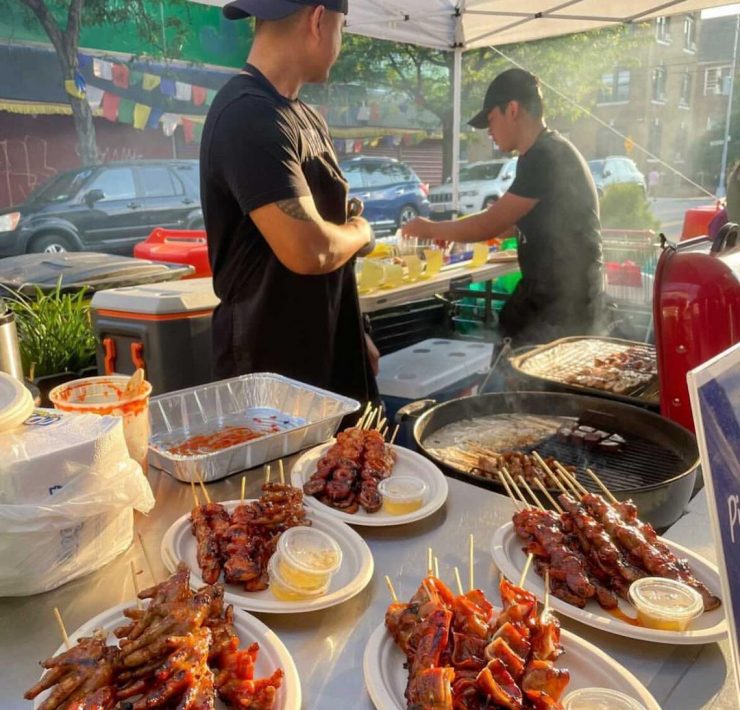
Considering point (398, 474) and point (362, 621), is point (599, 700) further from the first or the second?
point (398, 474)

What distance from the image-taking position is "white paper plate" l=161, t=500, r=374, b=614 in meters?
1.28

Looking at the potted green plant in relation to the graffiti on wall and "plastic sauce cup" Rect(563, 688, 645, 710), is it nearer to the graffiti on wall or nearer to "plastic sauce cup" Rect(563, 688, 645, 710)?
"plastic sauce cup" Rect(563, 688, 645, 710)

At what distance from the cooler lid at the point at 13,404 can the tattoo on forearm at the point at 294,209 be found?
45.9 inches

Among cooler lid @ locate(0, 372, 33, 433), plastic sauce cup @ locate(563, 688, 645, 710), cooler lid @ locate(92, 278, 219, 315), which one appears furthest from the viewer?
cooler lid @ locate(92, 278, 219, 315)

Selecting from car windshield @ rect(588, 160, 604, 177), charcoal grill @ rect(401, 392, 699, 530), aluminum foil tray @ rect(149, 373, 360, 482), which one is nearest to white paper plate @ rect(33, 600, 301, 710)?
aluminum foil tray @ rect(149, 373, 360, 482)

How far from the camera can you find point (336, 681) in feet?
3.74

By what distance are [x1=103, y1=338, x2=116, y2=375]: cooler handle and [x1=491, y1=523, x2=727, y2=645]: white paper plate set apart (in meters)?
2.68

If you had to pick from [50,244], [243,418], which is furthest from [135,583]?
[50,244]

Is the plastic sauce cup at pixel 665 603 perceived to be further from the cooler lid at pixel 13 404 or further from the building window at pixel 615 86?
the building window at pixel 615 86

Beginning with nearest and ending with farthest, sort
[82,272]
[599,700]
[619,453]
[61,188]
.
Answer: [599,700] < [619,453] < [82,272] < [61,188]

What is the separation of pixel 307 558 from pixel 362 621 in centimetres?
16

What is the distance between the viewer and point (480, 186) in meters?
17.2

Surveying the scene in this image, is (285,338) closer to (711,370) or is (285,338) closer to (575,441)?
(575,441)

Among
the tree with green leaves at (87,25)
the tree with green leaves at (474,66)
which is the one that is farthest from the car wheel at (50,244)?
the tree with green leaves at (474,66)
